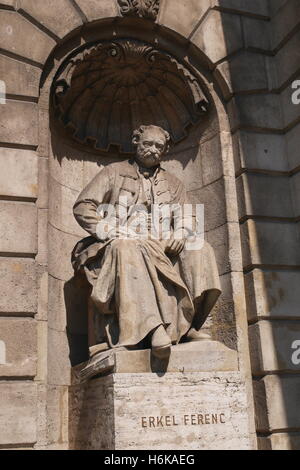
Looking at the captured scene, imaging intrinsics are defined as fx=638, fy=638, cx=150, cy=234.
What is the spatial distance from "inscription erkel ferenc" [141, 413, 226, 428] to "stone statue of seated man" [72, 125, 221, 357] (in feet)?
1.76

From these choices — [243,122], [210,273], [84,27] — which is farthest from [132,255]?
[84,27]

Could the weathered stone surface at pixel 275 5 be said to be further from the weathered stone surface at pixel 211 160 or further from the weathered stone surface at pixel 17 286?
the weathered stone surface at pixel 17 286

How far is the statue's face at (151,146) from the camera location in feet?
23.1

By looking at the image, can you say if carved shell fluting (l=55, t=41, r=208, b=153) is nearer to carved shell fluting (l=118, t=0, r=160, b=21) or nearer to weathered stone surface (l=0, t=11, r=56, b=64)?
carved shell fluting (l=118, t=0, r=160, b=21)

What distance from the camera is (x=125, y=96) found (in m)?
8.22

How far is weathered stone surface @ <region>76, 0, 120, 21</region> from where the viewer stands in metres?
7.29

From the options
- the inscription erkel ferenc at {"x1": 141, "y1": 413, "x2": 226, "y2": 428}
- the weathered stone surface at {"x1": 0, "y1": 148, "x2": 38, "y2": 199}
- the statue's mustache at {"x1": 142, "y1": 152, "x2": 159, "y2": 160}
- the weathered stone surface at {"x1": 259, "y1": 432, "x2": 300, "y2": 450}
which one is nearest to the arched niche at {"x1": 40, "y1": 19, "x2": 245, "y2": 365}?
the weathered stone surface at {"x1": 0, "y1": 148, "x2": 38, "y2": 199}

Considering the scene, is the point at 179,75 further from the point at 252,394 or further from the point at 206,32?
the point at 252,394

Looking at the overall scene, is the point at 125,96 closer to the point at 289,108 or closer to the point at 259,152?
the point at 259,152

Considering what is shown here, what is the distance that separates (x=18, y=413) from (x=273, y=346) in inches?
105

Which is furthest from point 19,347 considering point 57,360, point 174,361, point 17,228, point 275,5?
point 275,5

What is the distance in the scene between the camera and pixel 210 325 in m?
7.04

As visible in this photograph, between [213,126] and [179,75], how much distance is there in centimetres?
76

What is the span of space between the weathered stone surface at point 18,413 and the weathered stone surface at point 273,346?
2.33 meters
